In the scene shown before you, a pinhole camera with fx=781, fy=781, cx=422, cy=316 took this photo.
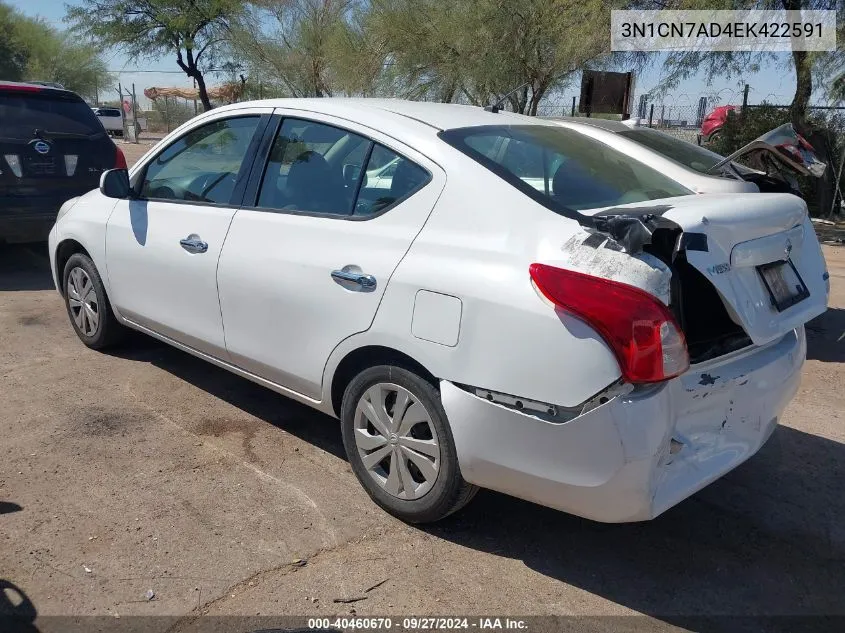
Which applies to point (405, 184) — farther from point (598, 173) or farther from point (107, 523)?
point (107, 523)

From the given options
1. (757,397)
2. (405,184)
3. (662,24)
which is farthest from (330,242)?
(662,24)

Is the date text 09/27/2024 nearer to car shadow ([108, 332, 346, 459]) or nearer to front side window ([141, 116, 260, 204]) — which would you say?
car shadow ([108, 332, 346, 459])

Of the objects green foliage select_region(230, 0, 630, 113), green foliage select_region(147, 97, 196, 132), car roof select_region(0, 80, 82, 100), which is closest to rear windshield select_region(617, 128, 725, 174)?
car roof select_region(0, 80, 82, 100)

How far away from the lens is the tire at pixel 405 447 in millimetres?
3049

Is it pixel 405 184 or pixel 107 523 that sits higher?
pixel 405 184

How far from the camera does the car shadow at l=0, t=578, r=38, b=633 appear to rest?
2.64 meters

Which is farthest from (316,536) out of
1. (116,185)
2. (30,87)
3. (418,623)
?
(30,87)

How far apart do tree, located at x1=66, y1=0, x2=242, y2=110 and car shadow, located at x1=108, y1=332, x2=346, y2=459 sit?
18.1 metres

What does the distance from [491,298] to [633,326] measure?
51cm

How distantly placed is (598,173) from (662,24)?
36.5 ft

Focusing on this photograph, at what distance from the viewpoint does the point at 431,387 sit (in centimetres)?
302

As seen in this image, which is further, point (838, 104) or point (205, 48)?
point (205, 48)

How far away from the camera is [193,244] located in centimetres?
409

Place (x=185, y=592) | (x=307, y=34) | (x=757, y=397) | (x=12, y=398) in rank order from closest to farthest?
(x=185, y=592) → (x=757, y=397) → (x=12, y=398) → (x=307, y=34)
